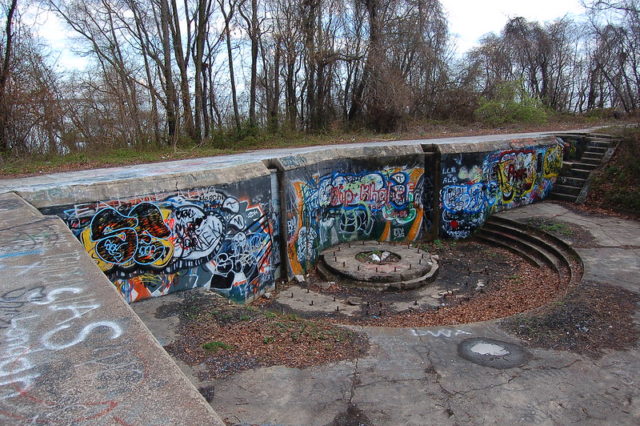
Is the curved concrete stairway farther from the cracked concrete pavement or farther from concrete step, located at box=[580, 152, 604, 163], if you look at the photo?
concrete step, located at box=[580, 152, 604, 163]

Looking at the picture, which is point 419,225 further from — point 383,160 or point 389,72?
point 389,72

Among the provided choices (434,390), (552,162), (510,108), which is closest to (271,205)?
(434,390)

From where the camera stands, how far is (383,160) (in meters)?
11.2

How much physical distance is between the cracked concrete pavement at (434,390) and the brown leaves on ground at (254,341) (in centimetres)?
17

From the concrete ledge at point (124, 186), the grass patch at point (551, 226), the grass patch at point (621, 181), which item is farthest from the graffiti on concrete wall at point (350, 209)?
the grass patch at point (621, 181)

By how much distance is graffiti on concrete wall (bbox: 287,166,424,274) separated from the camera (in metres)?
9.61

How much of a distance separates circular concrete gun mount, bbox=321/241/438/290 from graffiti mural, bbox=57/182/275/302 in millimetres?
1780

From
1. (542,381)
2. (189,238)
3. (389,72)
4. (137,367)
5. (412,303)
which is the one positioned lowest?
(412,303)

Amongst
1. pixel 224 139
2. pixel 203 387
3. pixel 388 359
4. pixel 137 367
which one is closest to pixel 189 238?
pixel 203 387

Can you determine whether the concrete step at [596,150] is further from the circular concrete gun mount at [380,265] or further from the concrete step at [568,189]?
the circular concrete gun mount at [380,265]

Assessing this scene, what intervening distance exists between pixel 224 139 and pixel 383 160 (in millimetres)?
9363

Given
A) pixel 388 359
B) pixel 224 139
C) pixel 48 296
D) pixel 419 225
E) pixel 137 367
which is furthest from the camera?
pixel 224 139

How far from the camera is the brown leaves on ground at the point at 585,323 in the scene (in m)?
5.43

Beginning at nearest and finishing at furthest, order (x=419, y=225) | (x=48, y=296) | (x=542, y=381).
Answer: (x=48, y=296), (x=542, y=381), (x=419, y=225)
